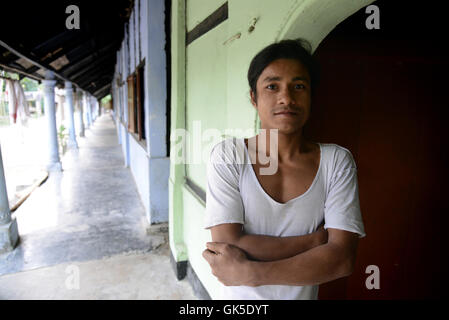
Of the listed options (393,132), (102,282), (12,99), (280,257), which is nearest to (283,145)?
(280,257)

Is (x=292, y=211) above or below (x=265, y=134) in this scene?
below

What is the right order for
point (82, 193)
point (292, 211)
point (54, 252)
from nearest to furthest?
1. point (292, 211)
2. point (54, 252)
3. point (82, 193)

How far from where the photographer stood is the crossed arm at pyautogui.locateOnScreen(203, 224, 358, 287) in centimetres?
117

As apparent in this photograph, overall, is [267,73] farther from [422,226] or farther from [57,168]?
[57,168]

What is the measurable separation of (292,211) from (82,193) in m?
6.81

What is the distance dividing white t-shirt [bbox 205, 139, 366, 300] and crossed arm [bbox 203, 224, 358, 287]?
4 centimetres

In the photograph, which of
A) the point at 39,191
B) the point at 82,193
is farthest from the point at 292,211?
the point at 39,191

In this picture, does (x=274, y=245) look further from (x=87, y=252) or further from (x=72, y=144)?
(x=72, y=144)

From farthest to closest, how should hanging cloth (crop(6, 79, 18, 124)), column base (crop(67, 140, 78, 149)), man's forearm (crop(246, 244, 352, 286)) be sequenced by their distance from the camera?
column base (crop(67, 140, 78, 149)), hanging cloth (crop(6, 79, 18, 124)), man's forearm (crop(246, 244, 352, 286))

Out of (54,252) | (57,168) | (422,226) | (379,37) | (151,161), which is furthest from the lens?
(57,168)

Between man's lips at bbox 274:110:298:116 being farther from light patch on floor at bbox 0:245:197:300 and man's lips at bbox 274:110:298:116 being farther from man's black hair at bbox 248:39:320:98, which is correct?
light patch on floor at bbox 0:245:197:300

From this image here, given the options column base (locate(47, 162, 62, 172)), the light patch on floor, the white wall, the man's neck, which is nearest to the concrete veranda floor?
the light patch on floor

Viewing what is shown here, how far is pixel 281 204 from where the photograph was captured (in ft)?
4.09

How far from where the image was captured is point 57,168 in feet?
30.5
